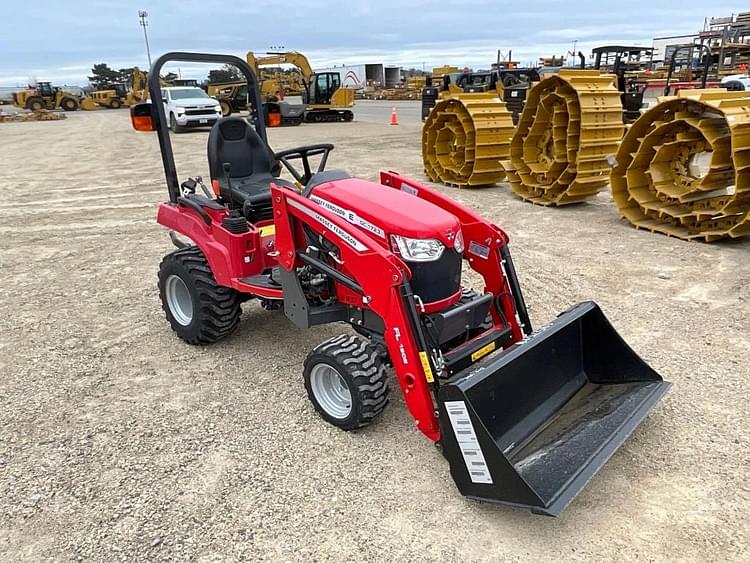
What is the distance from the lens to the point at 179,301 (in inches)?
169

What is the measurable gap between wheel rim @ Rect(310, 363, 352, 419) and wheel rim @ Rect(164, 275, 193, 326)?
142 cm

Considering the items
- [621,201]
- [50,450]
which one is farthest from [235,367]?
[621,201]

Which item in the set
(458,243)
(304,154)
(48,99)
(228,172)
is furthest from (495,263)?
(48,99)

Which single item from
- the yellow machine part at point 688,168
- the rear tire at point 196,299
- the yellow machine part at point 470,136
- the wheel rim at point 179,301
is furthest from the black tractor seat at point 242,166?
the yellow machine part at point 470,136

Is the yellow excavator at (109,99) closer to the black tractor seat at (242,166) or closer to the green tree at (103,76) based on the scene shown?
the green tree at (103,76)

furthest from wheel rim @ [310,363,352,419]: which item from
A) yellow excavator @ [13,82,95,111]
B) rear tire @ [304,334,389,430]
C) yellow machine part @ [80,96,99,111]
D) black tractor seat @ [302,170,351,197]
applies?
yellow machine part @ [80,96,99,111]

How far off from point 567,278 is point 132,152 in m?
13.4

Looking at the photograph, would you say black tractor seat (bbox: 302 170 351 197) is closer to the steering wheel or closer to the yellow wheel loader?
the steering wheel

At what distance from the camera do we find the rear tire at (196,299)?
390 cm

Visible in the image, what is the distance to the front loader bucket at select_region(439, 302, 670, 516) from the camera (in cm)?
239

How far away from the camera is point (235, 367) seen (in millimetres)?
3891

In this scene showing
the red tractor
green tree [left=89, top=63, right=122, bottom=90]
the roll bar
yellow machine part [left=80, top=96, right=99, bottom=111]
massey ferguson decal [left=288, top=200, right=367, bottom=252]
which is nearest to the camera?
the red tractor

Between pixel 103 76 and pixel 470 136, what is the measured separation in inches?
2988

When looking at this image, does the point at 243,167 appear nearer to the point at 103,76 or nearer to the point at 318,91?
the point at 318,91
